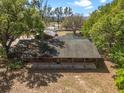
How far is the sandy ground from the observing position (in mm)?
21906

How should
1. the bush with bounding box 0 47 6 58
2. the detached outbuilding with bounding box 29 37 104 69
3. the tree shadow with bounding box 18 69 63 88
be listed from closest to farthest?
1. the tree shadow with bounding box 18 69 63 88
2. the detached outbuilding with bounding box 29 37 104 69
3. the bush with bounding box 0 47 6 58

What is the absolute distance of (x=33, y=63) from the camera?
1154 inches

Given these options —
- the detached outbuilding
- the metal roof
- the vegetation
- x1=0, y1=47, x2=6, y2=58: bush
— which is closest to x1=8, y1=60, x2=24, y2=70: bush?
the detached outbuilding

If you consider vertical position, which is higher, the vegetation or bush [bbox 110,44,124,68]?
the vegetation

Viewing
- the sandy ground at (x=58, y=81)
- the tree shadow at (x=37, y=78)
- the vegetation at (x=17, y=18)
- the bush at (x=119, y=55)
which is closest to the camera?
the sandy ground at (x=58, y=81)

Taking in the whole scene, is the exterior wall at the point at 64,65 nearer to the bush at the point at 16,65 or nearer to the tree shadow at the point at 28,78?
the bush at the point at 16,65

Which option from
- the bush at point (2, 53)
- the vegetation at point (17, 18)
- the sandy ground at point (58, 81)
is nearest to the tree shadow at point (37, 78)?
the sandy ground at point (58, 81)

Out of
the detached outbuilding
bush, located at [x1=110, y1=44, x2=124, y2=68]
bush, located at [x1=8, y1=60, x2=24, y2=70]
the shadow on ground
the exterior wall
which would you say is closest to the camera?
the shadow on ground

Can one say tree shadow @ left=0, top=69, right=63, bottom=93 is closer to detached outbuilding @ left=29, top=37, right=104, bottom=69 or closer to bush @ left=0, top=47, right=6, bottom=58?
detached outbuilding @ left=29, top=37, right=104, bottom=69

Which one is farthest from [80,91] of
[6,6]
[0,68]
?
[6,6]

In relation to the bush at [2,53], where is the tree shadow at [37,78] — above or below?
below

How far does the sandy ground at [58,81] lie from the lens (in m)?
21.9

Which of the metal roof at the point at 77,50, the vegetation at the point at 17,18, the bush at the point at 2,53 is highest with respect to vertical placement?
the vegetation at the point at 17,18

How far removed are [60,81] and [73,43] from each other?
28.7 ft
